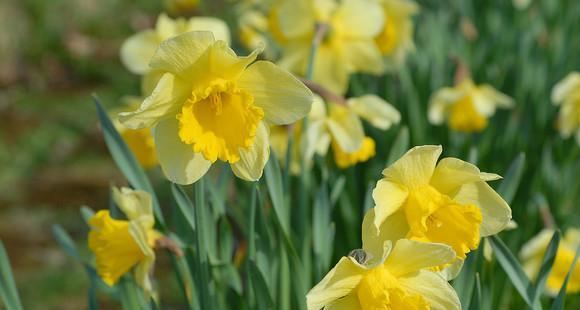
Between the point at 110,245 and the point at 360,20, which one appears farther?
the point at 360,20

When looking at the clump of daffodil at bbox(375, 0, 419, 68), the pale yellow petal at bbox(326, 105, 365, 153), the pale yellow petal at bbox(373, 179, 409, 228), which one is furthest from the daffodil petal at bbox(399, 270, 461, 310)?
the clump of daffodil at bbox(375, 0, 419, 68)

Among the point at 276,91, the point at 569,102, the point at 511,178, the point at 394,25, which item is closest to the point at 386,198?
the point at 276,91

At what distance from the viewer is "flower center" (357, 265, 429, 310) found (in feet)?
4.47

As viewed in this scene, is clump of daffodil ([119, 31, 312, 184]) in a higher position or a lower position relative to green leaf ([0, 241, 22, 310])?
higher

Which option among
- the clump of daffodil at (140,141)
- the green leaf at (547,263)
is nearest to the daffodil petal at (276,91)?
the green leaf at (547,263)

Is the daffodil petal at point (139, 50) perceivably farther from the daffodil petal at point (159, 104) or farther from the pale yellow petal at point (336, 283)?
the pale yellow petal at point (336, 283)

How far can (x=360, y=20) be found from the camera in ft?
8.90

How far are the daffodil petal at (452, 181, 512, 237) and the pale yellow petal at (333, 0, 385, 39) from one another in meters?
1.25

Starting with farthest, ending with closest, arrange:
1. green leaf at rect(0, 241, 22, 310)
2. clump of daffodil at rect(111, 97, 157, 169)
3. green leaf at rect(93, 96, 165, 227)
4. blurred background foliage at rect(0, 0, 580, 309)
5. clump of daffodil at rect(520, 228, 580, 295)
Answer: blurred background foliage at rect(0, 0, 580, 309)
clump of daffodil at rect(111, 97, 157, 169)
clump of daffodil at rect(520, 228, 580, 295)
green leaf at rect(93, 96, 165, 227)
green leaf at rect(0, 241, 22, 310)

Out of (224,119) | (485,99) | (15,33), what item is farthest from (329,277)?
(15,33)

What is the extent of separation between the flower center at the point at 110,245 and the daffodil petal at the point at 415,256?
0.60 metres

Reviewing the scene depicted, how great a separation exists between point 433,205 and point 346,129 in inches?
32.9

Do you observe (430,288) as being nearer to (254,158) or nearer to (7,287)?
(254,158)

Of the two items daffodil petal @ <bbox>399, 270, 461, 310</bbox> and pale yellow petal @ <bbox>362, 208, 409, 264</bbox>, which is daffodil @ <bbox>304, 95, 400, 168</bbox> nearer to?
pale yellow petal @ <bbox>362, 208, 409, 264</bbox>
